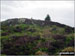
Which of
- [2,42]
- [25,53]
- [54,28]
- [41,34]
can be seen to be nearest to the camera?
[25,53]

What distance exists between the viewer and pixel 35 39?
2052 cm

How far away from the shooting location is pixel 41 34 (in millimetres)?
22031

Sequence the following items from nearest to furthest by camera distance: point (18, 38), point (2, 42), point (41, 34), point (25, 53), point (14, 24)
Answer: point (25, 53) → point (2, 42) → point (18, 38) → point (41, 34) → point (14, 24)

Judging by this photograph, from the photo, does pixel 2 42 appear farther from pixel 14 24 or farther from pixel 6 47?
pixel 14 24

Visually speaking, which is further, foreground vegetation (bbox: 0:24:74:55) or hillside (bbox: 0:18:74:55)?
hillside (bbox: 0:18:74:55)

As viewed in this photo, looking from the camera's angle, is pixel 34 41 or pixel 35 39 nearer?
pixel 34 41

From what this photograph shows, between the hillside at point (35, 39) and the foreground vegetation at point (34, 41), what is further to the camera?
the hillside at point (35, 39)

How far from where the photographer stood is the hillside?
17425 mm

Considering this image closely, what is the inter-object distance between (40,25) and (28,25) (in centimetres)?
187

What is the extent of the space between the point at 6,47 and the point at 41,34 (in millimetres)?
5635

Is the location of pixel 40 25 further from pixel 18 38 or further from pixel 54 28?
pixel 18 38

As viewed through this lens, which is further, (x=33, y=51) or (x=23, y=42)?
(x=23, y=42)

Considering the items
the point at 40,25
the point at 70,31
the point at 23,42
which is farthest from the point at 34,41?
the point at 40,25

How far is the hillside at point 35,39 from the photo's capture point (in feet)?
57.2
